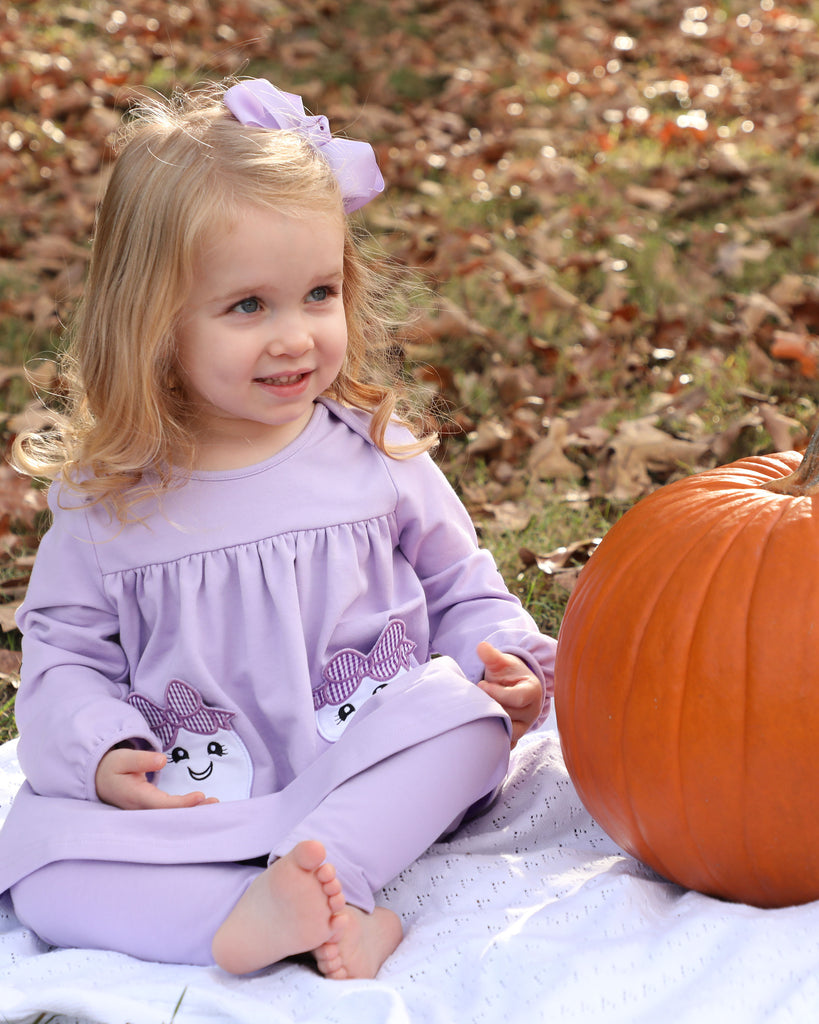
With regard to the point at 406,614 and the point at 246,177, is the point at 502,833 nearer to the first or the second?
the point at 406,614

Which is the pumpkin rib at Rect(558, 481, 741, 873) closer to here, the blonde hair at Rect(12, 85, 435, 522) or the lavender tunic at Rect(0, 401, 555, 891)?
the lavender tunic at Rect(0, 401, 555, 891)

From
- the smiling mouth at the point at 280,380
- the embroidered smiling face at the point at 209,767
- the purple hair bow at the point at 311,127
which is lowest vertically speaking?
the embroidered smiling face at the point at 209,767

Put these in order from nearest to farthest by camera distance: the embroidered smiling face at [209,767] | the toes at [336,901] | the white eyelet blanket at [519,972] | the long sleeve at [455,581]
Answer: the white eyelet blanket at [519,972], the toes at [336,901], the embroidered smiling face at [209,767], the long sleeve at [455,581]

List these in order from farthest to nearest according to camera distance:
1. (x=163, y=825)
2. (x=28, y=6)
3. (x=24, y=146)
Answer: (x=28, y=6)
(x=24, y=146)
(x=163, y=825)

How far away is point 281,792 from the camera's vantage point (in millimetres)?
1990

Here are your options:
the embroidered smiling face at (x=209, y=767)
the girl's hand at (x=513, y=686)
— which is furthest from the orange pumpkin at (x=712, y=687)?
the embroidered smiling face at (x=209, y=767)

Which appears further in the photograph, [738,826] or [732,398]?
[732,398]

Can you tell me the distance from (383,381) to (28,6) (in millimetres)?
6514

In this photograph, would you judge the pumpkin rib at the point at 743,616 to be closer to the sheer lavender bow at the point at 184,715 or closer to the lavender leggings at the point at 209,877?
the lavender leggings at the point at 209,877

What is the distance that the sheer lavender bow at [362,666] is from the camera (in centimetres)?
216

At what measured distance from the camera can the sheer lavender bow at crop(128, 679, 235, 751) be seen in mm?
2104

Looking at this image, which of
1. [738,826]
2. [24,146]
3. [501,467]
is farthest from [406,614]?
[24,146]

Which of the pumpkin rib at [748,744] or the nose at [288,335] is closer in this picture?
the pumpkin rib at [748,744]

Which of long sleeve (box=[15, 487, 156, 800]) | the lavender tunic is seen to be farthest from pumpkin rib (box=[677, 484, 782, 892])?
long sleeve (box=[15, 487, 156, 800])
